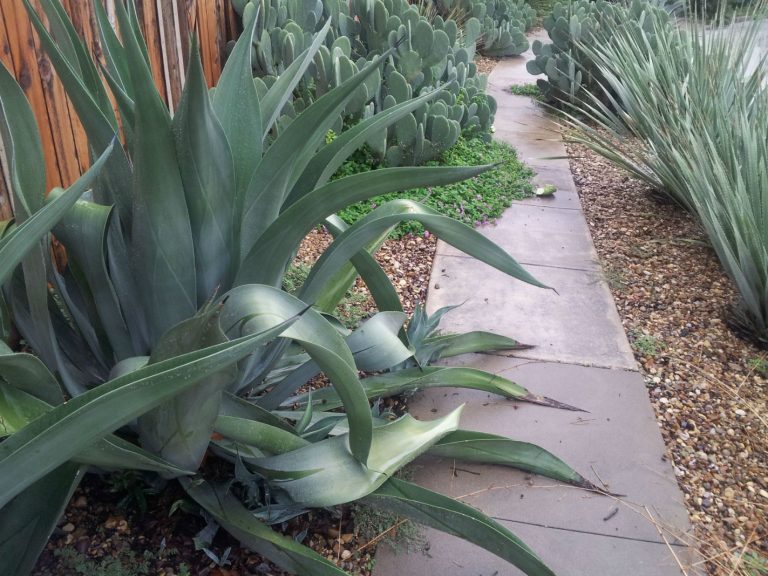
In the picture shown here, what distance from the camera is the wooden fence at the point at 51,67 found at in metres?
2.17

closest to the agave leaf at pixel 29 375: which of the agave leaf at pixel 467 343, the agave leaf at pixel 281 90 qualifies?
the agave leaf at pixel 281 90

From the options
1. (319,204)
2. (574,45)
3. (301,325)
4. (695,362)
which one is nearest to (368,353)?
(319,204)

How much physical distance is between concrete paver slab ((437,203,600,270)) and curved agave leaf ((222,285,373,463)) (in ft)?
7.07

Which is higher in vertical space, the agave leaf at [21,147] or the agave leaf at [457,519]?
the agave leaf at [21,147]

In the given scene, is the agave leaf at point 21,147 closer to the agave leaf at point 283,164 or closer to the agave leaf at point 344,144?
the agave leaf at point 283,164

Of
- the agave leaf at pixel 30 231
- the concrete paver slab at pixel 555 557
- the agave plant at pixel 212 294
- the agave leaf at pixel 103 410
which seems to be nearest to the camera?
the agave leaf at pixel 103 410

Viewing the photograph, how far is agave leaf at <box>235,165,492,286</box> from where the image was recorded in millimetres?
1508

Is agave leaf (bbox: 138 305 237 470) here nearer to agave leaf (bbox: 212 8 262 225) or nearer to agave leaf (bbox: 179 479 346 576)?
agave leaf (bbox: 179 479 346 576)

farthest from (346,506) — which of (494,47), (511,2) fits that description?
(511,2)

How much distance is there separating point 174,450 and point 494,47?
23.6 feet

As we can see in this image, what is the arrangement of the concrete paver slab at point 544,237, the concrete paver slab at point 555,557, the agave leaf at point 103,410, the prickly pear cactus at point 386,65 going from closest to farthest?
1. the agave leaf at point 103,410
2. the concrete paver slab at point 555,557
3. the concrete paver slab at point 544,237
4. the prickly pear cactus at point 386,65

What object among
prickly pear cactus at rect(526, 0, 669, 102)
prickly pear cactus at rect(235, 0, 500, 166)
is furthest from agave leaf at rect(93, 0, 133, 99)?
prickly pear cactus at rect(526, 0, 669, 102)

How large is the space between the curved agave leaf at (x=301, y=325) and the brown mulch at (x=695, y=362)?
4.06ft

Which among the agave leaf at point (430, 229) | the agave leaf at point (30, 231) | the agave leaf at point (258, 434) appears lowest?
the agave leaf at point (258, 434)
